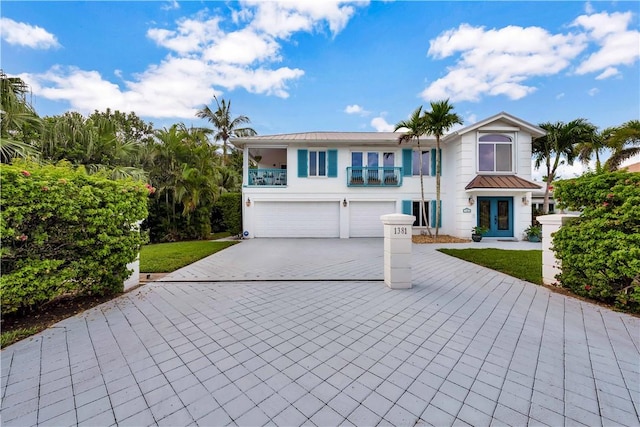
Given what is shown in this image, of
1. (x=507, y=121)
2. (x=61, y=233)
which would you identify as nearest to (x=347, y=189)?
(x=507, y=121)

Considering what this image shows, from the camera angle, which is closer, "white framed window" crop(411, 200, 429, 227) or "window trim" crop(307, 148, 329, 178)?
"window trim" crop(307, 148, 329, 178)

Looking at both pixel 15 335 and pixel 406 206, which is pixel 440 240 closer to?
pixel 406 206

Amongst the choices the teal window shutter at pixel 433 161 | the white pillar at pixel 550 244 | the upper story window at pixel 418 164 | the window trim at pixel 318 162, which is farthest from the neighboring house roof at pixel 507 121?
the white pillar at pixel 550 244

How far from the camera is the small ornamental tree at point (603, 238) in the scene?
3.76 metres

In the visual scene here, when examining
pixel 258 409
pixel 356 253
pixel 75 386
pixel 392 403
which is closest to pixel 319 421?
pixel 258 409

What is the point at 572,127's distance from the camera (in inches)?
490

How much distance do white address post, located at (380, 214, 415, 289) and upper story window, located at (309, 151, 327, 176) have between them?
30.8ft

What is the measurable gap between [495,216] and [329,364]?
14376 millimetres

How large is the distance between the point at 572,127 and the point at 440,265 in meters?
12.4

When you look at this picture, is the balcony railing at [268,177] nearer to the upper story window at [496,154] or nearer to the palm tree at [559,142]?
the upper story window at [496,154]

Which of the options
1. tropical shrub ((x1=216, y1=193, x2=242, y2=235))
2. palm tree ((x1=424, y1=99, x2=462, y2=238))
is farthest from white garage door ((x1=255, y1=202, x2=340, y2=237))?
palm tree ((x1=424, y1=99, x2=462, y2=238))

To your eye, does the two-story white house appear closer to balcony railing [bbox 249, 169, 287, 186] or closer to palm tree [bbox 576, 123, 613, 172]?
balcony railing [bbox 249, 169, 287, 186]

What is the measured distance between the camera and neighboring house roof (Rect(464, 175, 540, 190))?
12094mm

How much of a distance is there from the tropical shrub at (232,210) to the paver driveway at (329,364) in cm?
1009
